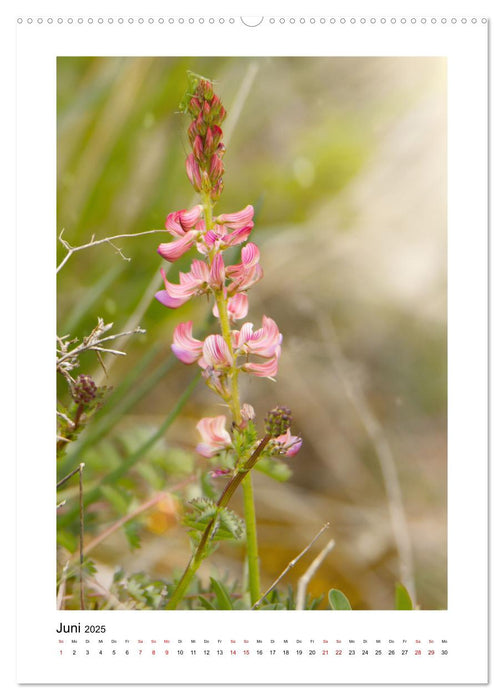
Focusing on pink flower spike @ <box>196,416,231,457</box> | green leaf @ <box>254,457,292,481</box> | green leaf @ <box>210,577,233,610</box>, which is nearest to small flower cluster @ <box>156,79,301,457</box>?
pink flower spike @ <box>196,416,231,457</box>

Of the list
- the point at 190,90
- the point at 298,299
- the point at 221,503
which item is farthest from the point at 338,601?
the point at 298,299

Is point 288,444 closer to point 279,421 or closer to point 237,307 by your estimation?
point 279,421

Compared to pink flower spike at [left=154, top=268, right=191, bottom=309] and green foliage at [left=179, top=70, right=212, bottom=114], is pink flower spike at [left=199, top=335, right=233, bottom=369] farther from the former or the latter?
green foliage at [left=179, top=70, right=212, bottom=114]
